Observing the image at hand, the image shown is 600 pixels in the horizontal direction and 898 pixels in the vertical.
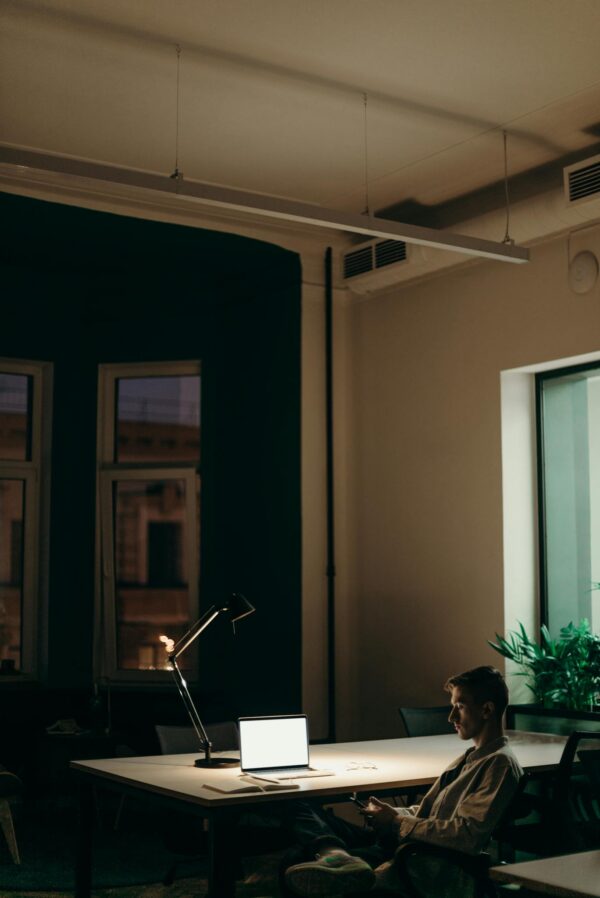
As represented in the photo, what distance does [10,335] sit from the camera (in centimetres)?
770

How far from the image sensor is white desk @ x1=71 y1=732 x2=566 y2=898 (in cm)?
365

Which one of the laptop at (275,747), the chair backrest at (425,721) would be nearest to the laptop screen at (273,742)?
the laptop at (275,747)

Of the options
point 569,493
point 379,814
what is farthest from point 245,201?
point 569,493

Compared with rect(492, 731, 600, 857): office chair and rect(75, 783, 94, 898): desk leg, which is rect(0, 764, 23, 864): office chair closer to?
rect(75, 783, 94, 898): desk leg

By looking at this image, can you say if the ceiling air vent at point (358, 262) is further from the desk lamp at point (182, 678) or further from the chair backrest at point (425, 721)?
the desk lamp at point (182, 678)

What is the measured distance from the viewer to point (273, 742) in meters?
4.43

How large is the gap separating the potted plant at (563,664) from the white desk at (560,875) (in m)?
3.39

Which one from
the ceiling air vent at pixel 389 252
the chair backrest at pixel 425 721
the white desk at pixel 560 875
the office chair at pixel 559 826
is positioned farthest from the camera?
the ceiling air vent at pixel 389 252

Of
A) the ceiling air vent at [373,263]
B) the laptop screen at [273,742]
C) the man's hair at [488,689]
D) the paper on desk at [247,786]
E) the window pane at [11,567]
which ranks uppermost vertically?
the ceiling air vent at [373,263]

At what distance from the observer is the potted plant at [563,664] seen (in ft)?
19.6

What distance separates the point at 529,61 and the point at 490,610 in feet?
10.2

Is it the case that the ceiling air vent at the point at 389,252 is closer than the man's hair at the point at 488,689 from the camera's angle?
No

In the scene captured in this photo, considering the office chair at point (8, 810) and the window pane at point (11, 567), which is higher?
the window pane at point (11, 567)

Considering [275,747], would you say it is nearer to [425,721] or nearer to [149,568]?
[425,721]
